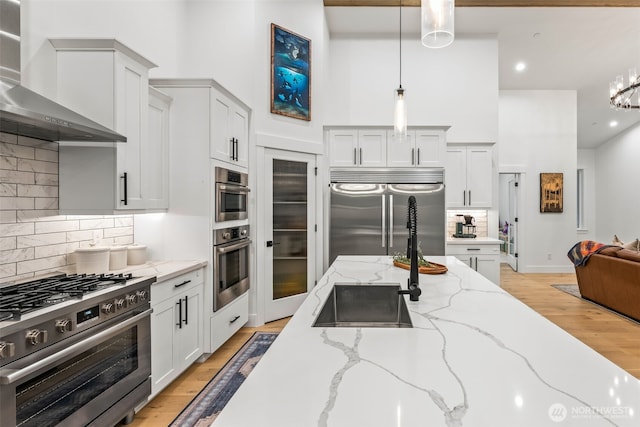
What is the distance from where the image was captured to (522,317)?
1365mm

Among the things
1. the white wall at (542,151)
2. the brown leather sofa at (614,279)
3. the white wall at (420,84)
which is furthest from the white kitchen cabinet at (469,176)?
the white wall at (542,151)

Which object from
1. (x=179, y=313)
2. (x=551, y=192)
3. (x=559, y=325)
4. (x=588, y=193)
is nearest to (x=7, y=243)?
(x=179, y=313)

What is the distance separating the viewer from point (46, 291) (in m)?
1.73

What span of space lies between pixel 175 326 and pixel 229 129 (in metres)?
1.86

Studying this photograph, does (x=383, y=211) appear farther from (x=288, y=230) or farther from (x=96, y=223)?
(x=96, y=223)

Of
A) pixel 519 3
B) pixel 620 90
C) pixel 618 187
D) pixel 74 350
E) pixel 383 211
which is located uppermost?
pixel 519 3

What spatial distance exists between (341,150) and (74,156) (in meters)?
3.25

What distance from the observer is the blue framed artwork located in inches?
161

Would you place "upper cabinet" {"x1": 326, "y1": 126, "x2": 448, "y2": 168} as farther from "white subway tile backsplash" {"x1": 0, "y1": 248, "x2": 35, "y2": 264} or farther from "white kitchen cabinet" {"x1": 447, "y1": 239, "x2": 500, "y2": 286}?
"white subway tile backsplash" {"x1": 0, "y1": 248, "x2": 35, "y2": 264}

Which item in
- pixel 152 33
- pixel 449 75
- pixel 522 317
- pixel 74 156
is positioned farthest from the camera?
pixel 449 75

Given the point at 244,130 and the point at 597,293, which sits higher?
the point at 244,130

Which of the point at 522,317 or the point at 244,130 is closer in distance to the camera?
the point at 522,317

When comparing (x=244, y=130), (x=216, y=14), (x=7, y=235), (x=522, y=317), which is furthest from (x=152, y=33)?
(x=522, y=317)

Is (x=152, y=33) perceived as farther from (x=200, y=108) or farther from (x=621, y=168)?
(x=621, y=168)
